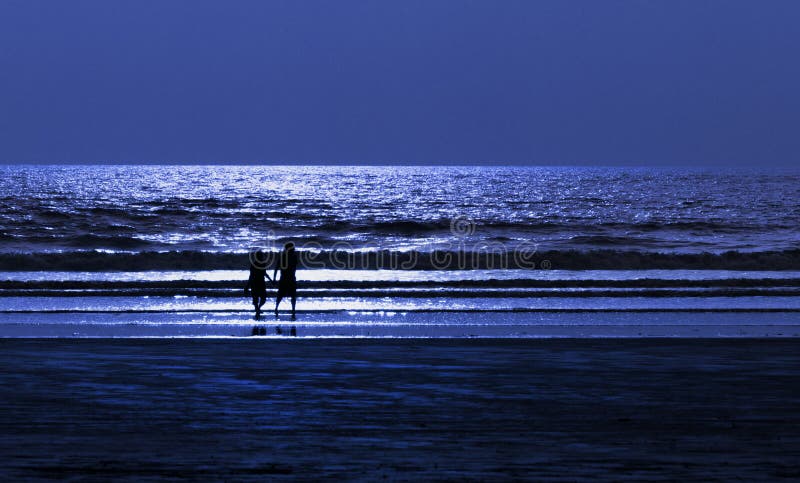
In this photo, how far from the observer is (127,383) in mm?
10984

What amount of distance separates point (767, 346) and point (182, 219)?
53388mm

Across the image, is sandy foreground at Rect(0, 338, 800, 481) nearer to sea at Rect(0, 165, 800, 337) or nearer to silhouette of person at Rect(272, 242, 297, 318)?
sea at Rect(0, 165, 800, 337)

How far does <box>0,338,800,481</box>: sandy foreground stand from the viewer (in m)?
7.54

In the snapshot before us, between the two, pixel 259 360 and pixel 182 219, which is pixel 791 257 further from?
pixel 182 219

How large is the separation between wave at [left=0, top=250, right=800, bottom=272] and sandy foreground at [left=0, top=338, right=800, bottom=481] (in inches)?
816

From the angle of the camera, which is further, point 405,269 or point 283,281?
point 405,269

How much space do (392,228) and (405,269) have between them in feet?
78.3

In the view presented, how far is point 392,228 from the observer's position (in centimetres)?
5800

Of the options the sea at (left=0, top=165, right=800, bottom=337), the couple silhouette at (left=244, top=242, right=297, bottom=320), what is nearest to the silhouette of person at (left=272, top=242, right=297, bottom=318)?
the couple silhouette at (left=244, top=242, right=297, bottom=320)

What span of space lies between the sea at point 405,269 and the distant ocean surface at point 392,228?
159 millimetres

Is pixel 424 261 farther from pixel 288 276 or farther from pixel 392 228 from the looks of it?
pixel 392 228

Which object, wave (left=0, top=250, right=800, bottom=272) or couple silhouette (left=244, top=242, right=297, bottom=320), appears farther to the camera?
wave (left=0, top=250, right=800, bottom=272)

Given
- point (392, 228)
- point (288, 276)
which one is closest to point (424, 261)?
point (288, 276)

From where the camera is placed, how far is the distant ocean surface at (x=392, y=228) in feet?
118
